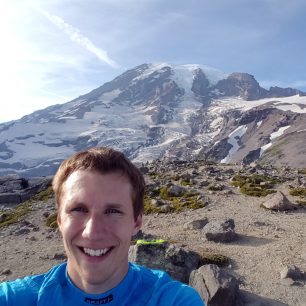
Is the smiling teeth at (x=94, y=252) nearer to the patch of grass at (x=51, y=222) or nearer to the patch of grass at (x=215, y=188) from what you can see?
the patch of grass at (x=51, y=222)

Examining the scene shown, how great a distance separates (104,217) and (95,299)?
750 millimetres

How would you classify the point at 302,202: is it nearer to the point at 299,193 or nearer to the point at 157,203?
the point at 299,193

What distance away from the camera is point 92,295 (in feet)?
11.6

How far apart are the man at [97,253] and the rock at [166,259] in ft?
29.2

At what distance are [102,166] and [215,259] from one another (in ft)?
35.9

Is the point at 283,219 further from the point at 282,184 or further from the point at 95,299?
the point at 95,299

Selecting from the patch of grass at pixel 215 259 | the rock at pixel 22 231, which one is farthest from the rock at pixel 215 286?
the rock at pixel 22 231

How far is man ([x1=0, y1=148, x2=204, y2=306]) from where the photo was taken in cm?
355

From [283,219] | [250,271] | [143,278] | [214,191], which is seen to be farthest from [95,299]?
[214,191]

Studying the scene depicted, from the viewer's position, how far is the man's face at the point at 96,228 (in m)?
3.54

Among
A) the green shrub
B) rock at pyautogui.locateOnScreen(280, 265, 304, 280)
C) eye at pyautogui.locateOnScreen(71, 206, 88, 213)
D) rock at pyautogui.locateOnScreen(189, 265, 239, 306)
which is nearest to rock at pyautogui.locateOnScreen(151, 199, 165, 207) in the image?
the green shrub

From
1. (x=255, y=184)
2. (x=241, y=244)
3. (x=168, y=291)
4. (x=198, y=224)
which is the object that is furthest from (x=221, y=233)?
(x=168, y=291)

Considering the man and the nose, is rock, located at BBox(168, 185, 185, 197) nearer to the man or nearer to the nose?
the man

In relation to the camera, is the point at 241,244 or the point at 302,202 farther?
the point at 302,202
